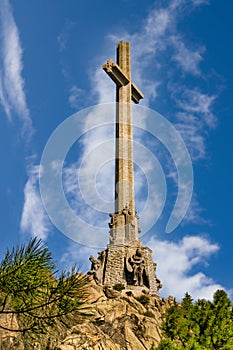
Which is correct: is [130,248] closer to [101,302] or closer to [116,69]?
[101,302]

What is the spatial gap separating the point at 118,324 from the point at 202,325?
572 cm

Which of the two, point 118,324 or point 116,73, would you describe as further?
point 116,73

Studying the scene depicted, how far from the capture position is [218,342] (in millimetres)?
17078

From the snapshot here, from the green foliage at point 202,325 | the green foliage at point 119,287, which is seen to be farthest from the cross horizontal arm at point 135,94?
the green foliage at point 202,325

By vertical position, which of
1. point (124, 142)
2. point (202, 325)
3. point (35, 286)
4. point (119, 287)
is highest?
point (124, 142)

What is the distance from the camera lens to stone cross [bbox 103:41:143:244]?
103ft

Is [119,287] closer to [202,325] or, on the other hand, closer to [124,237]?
[124,237]

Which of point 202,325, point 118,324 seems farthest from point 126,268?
point 202,325

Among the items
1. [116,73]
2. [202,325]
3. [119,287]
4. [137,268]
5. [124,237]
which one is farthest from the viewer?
[116,73]

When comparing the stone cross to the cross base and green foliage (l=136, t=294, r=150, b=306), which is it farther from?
green foliage (l=136, t=294, r=150, b=306)

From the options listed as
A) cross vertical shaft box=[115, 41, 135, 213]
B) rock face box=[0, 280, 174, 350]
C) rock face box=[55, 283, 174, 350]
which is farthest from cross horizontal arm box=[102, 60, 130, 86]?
rock face box=[55, 283, 174, 350]

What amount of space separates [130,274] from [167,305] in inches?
132

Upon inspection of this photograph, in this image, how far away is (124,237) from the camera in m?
30.9

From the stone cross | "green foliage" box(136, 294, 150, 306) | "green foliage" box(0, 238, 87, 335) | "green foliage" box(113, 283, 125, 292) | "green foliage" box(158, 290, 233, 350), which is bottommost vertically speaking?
"green foliage" box(0, 238, 87, 335)
